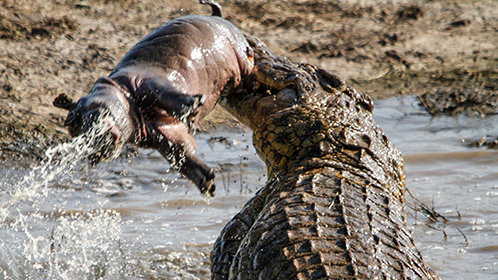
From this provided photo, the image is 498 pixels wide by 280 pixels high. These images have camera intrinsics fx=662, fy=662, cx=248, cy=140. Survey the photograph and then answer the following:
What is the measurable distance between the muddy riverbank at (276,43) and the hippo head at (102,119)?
3976 mm

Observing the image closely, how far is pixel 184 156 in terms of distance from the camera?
2.40 m

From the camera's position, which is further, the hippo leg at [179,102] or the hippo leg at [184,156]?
the hippo leg at [184,156]

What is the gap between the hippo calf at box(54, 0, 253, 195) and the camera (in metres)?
2.26

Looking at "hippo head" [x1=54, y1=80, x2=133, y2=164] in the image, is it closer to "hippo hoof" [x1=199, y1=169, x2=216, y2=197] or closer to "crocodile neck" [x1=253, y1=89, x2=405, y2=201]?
"hippo hoof" [x1=199, y1=169, x2=216, y2=197]

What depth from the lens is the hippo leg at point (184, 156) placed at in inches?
93.8

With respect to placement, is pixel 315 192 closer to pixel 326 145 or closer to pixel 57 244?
pixel 326 145

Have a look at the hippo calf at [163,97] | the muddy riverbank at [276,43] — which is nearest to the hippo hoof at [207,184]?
the hippo calf at [163,97]

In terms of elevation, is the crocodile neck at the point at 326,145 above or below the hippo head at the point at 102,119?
below

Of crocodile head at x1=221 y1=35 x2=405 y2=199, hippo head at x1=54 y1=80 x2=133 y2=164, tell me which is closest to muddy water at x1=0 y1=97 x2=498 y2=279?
crocodile head at x1=221 y1=35 x2=405 y2=199

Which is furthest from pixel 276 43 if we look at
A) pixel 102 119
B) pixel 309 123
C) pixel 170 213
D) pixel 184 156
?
pixel 102 119

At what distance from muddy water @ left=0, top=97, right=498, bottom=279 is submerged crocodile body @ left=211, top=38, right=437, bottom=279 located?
1.24m

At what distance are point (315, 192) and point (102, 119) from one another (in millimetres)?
950

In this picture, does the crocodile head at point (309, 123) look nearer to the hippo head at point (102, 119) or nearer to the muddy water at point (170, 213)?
the hippo head at point (102, 119)

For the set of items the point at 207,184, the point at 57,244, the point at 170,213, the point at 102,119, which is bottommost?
the point at 170,213
